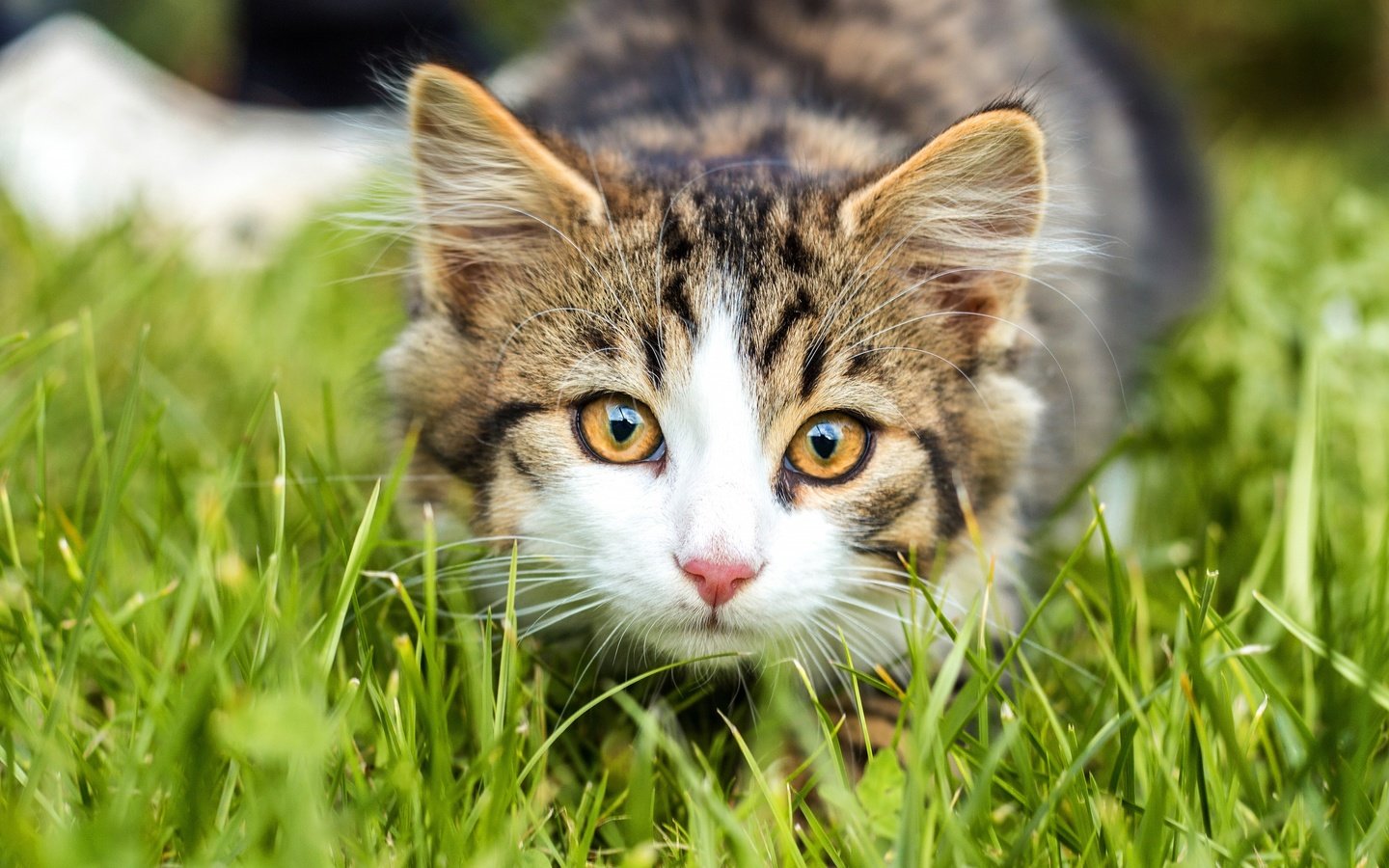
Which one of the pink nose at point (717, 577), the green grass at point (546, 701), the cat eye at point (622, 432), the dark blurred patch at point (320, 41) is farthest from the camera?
the dark blurred patch at point (320, 41)

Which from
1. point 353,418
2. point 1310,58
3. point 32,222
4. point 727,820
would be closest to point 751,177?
point 727,820

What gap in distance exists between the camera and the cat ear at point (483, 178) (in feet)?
5.08

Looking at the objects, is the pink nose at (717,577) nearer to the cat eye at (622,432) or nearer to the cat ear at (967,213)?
the cat eye at (622,432)

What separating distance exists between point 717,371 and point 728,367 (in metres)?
0.02

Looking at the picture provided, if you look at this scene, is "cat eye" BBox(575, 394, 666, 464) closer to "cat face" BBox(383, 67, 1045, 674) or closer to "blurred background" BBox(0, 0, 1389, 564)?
"cat face" BBox(383, 67, 1045, 674)

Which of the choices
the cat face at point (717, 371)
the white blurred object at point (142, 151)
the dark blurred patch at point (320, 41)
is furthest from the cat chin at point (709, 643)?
the dark blurred patch at point (320, 41)

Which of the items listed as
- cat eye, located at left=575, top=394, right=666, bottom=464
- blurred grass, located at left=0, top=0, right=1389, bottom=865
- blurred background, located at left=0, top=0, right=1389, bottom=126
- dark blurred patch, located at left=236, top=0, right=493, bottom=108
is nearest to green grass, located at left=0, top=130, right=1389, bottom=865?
blurred grass, located at left=0, top=0, right=1389, bottom=865

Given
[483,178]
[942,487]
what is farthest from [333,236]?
[942,487]

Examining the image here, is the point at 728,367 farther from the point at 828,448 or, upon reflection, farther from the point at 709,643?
the point at 709,643

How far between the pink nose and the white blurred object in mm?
2517

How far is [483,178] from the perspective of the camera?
5.40ft

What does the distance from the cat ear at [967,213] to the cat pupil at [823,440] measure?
27 cm

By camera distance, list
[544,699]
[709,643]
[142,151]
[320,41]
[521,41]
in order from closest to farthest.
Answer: [709,643] → [544,699] → [142,151] → [320,41] → [521,41]

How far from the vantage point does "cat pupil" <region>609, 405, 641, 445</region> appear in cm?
152
